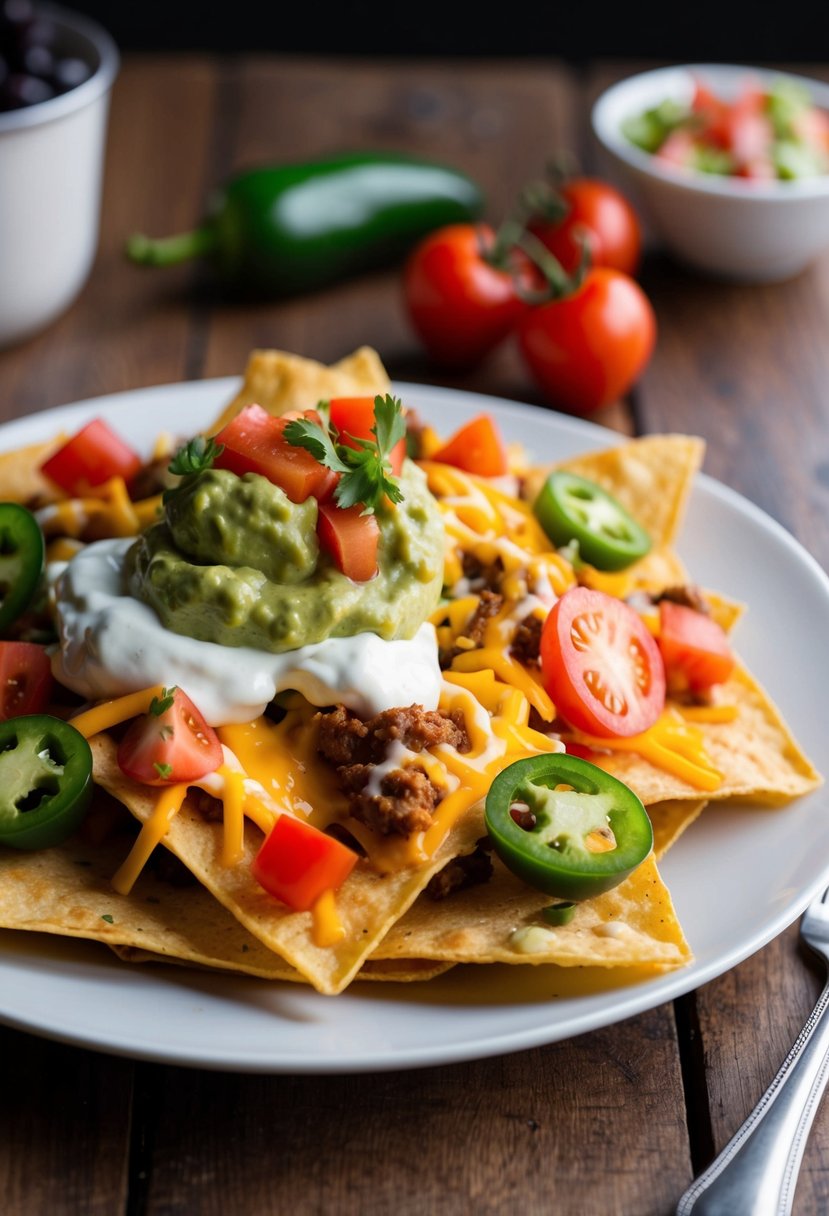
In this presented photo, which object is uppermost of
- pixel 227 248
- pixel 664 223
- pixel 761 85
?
pixel 761 85

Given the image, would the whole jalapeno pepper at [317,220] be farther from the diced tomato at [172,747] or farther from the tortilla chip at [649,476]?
the diced tomato at [172,747]

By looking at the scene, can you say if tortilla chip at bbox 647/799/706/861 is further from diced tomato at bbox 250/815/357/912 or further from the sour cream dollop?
diced tomato at bbox 250/815/357/912

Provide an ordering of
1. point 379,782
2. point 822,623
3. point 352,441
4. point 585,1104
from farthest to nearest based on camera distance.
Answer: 1. point 822,623
2. point 352,441
3. point 379,782
4. point 585,1104

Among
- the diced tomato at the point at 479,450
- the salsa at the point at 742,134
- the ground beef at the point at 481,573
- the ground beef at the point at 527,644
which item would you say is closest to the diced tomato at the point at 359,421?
the ground beef at the point at 481,573

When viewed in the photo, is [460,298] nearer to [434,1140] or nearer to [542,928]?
[542,928]

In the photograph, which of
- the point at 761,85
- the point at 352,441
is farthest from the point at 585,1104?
the point at 761,85

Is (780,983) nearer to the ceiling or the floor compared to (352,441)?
nearer to the floor

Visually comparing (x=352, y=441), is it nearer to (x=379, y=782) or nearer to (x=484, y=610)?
(x=484, y=610)
